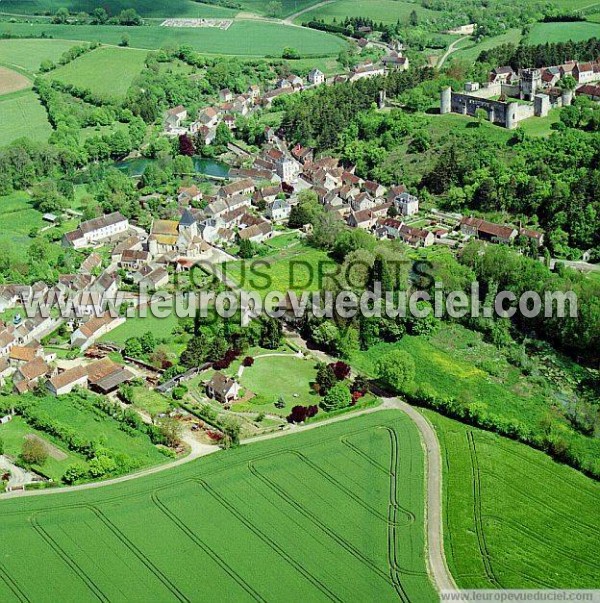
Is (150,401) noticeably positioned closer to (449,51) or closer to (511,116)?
(511,116)

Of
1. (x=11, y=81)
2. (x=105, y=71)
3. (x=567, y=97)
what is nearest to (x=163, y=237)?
(x=567, y=97)

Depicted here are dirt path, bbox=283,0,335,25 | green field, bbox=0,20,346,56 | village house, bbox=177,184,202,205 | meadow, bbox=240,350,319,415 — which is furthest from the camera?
dirt path, bbox=283,0,335,25

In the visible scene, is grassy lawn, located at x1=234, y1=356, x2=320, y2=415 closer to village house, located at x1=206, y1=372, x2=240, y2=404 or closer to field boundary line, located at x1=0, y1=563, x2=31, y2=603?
village house, located at x1=206, y1=372, x2=240, y2=404

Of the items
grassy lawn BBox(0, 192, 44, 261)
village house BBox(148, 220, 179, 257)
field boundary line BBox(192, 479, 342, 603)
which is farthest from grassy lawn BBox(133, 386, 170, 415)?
grassy lawn BBox(0, 192, 44, 261)

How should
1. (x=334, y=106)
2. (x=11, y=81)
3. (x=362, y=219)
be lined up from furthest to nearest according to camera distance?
1. (x=11, y=81)
2. (x=334, y=106)
3. (x=362, y=219)

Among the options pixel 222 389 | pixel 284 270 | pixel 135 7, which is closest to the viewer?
pixel 222 389

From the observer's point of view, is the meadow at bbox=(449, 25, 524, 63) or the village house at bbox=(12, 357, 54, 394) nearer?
the village house at bbox=(12, 357, 54, 394)
